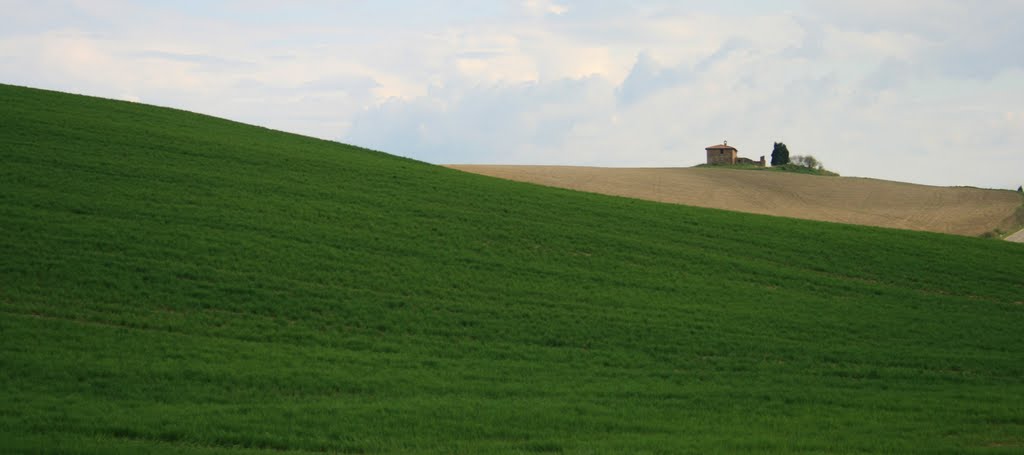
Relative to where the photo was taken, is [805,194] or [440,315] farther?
[805,194]

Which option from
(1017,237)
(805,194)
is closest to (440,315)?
(1017,237)

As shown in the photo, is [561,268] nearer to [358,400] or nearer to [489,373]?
[489,373]

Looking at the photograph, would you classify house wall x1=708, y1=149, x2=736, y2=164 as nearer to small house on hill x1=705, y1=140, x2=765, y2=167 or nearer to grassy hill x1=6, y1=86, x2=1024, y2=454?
small house on hill x1=705, y1=140, x2=765, y2=167

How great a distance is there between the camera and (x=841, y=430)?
14148 millimetres

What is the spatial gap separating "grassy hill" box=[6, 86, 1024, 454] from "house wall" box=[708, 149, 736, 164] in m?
45.2

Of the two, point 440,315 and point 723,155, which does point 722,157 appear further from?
point 440,315

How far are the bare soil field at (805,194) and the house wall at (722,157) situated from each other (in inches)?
483

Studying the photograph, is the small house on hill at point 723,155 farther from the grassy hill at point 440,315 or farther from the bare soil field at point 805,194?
the grassy hill at point 440,315

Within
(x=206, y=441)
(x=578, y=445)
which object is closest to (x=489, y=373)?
(x=578, y=445)

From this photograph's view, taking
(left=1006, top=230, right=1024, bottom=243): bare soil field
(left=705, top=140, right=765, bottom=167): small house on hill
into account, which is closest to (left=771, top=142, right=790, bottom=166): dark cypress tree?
(left=705, top=140, right=765, bottom=167): small house on hill

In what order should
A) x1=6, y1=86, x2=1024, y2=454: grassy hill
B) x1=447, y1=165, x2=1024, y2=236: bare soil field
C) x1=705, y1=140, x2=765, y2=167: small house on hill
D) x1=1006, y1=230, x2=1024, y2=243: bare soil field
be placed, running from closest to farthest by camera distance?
1. x1=6, y1=86, x2=1024, y2=454: grassy hill
2. x1=1006, y1=230, x2=1024, y2=243: bare soil field
3. x1=447, y1=165, x2=1024, y2=236: bare soil field
4. x1=705, y1=140, x2=765, y2=167: small house on hill

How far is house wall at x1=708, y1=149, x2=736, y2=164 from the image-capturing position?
271 feet

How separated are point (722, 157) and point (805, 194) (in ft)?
72.2

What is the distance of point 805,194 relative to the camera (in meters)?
61.1
